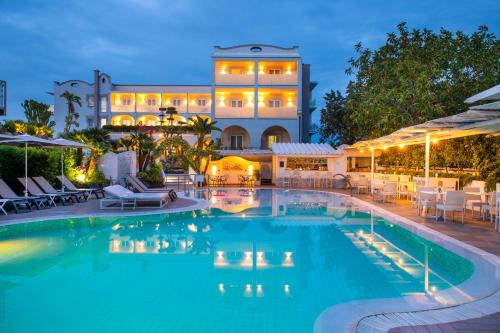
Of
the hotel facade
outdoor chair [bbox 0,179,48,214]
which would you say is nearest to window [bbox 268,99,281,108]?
the hotel facade

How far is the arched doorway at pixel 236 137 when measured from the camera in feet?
112

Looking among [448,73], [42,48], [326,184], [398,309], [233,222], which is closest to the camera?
[398,309]

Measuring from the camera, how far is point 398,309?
4414 mm

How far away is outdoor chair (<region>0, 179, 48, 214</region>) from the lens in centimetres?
1163

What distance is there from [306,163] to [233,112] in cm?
1000

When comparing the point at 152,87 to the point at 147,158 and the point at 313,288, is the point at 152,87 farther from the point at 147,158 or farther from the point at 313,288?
the point at 313,288

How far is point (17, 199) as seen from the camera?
11.6 metres

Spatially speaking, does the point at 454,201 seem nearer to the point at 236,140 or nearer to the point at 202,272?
the point at 202,272

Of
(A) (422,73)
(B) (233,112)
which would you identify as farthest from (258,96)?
(A) (422,73)

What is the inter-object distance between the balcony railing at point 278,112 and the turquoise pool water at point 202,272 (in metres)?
21.7

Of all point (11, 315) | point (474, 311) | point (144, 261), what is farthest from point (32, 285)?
point (474, 311)

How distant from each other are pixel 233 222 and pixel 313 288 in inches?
228

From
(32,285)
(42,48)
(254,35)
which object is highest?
(254,35)

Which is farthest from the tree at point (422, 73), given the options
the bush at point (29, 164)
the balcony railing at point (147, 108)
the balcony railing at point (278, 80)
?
the balcony railing at point (147, 108)
